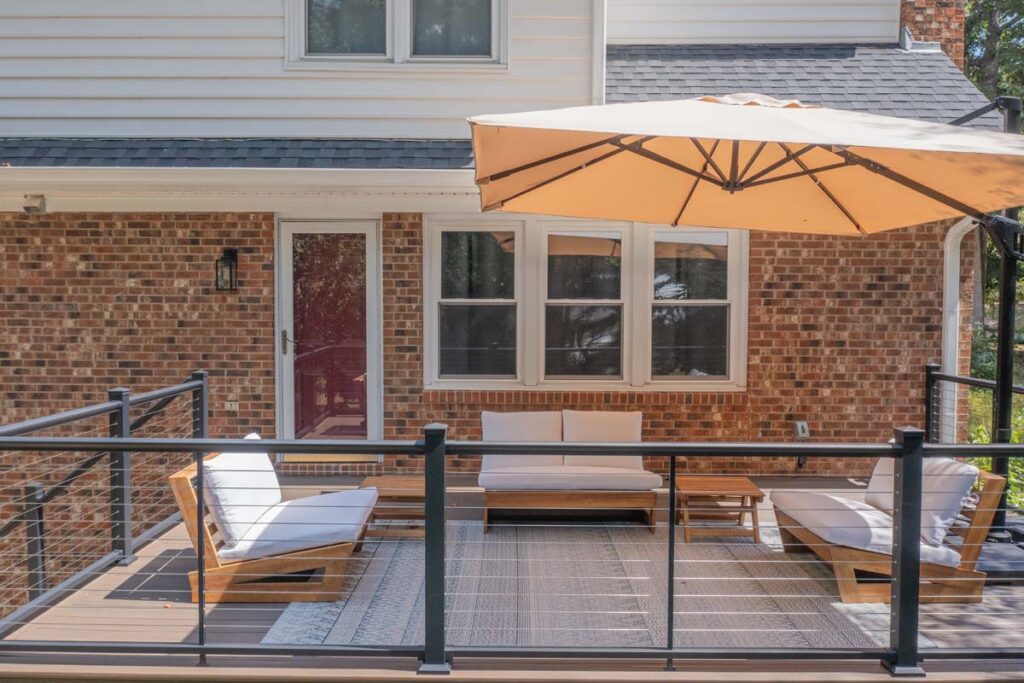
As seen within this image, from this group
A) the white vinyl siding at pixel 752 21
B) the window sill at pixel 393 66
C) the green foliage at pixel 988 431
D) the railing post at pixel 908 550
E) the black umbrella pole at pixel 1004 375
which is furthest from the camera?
the white vinyl siding at pixel 752 21

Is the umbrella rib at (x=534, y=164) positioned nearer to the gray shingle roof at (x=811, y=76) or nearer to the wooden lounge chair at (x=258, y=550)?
the wooden lounge chair at (x=258, y=550)

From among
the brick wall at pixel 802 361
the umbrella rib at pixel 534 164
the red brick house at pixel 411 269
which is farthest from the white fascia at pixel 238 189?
the umbrella rib at pixel 534 164

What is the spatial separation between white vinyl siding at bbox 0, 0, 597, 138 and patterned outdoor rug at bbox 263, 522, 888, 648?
3.67 metres

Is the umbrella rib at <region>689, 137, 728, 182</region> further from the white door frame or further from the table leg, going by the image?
the white door frame

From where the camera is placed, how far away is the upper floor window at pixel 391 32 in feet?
21.3

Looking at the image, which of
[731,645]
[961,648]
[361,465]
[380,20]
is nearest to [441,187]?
[380,20]

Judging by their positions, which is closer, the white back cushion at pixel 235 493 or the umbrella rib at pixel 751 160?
the umbrella rib at pixel 751 160

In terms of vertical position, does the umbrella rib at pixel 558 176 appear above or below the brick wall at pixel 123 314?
above

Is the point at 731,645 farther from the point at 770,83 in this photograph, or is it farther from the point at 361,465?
the point at 770,83

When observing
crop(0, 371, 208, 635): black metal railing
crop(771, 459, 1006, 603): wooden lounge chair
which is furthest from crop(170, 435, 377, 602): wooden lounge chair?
crop(771, 459, 1006, 603): wooden lounge chair

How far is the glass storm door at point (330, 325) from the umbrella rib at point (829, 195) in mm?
3924

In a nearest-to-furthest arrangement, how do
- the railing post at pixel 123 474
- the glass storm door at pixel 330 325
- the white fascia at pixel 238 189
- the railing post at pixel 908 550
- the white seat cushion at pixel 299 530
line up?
the railing post at pixel 908 550 → the white seat cushion at pixel 299 530 → the railing post at pixel 123 474 → the white fascia at pixel 238 189 → the glass storm door at pixel 330 325

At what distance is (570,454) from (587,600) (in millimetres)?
1380

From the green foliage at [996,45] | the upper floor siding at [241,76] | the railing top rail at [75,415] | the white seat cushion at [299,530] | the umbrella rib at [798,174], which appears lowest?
the white seat cushion at [299,530]
